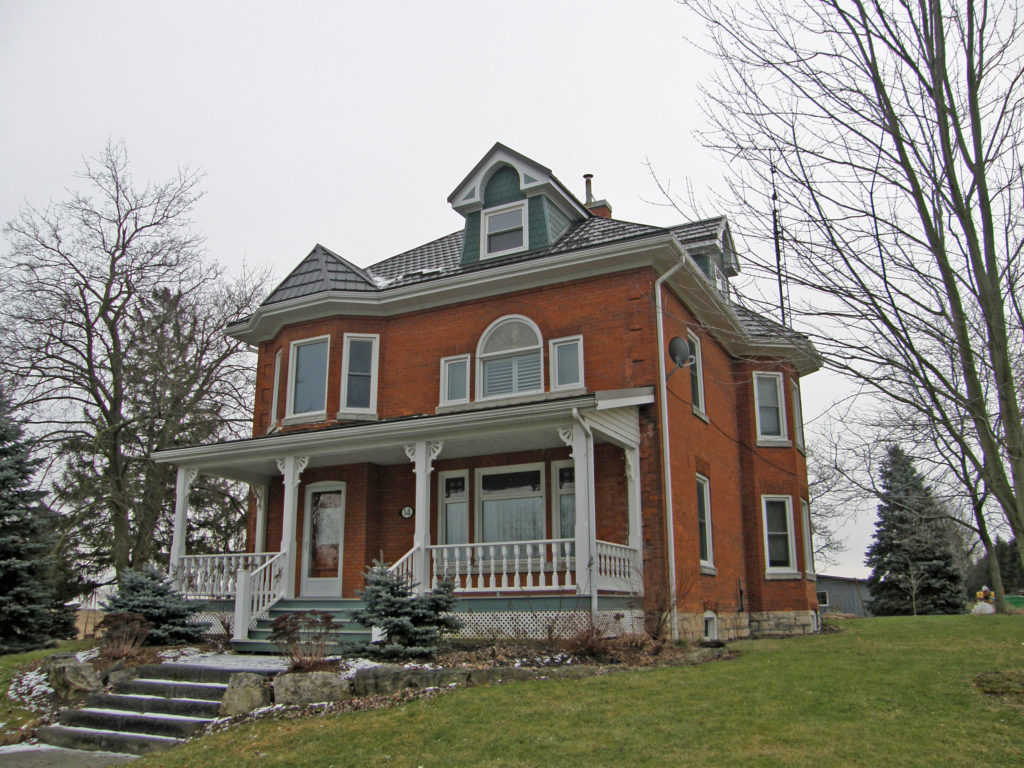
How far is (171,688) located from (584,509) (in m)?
5.65

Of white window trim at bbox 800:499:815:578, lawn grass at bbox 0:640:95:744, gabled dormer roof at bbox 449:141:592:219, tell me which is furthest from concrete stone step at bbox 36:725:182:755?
white window trim at bbox 800:499:815:578

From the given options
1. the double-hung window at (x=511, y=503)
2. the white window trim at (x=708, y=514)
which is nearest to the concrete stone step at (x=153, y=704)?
the double-hung window at (x=511, y=503)

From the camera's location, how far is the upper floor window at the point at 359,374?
16.0m

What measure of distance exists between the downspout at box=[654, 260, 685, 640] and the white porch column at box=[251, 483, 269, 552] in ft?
26.1

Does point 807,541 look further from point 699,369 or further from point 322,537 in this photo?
point 322,537

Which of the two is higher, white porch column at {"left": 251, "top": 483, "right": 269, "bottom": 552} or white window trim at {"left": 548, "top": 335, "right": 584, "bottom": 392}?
white window trim at {"left": 548, "top": 335, "right": 584, "bottom": 392}

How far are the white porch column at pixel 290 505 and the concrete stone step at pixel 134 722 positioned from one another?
4122mm

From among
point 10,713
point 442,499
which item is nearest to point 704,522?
point 442,499

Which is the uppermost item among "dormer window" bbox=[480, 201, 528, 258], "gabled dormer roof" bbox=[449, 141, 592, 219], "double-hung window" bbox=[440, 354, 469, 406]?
"gabled dormer roof" bbox=[449, 141, 592, 219]

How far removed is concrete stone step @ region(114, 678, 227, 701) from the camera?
980 cm

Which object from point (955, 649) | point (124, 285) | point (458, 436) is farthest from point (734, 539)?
point (124, 285)

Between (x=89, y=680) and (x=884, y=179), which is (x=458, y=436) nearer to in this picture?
(x=89, y=680)

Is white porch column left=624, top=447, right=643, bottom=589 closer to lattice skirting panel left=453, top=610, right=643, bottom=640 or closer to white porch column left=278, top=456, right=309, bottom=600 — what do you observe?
lattice skirting panel left=453, top=610, right=643, bottom=640

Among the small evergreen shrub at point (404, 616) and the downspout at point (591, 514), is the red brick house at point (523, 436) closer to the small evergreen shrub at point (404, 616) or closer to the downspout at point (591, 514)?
the downspout at point (591, 514)
